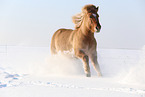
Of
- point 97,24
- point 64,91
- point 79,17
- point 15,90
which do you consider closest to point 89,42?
point 97,24

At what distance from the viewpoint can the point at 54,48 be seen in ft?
19.9

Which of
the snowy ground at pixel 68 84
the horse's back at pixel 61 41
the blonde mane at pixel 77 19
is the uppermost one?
the blonde mane at pixel 77 19

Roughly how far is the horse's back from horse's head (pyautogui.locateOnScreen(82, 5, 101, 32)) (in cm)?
110

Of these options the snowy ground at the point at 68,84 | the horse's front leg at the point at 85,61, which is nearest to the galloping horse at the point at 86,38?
the horse's front leg at the point at 85,61

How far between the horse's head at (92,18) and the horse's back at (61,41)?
1099mm

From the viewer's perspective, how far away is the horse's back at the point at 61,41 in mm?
5066

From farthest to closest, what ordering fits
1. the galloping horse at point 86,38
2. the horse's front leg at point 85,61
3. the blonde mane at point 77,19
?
the blonde mane at point 77,19 → the horse's front leg at point 85,61 → the galloping horse at point 86,38

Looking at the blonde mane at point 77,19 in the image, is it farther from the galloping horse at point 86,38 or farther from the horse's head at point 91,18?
the horse's head at point 91,18

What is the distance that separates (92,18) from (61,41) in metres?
1.84

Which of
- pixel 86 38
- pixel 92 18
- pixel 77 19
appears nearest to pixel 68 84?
pixel 86 38

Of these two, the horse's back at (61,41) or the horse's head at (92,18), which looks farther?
the horse's back at (61,41)

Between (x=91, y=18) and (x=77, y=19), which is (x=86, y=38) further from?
(x=77, y=19)

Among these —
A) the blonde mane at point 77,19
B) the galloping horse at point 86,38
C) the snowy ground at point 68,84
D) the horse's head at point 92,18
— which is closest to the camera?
the snowy ground at point 68,84

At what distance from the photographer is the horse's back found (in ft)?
16.6
